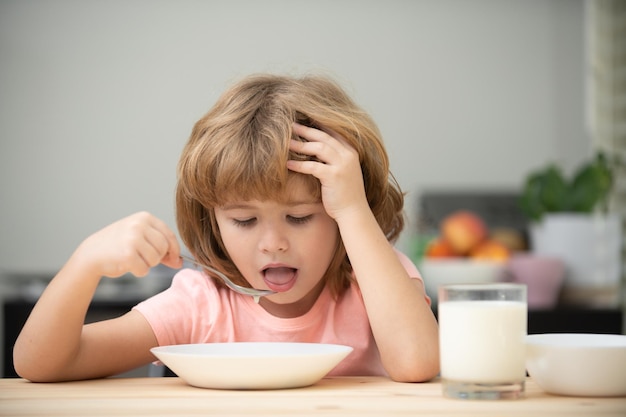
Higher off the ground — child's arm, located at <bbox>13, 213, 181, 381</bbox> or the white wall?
the white wall

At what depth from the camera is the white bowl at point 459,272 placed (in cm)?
246

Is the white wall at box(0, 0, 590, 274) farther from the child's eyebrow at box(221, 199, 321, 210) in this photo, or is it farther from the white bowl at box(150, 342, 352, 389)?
the white bowl at box(150, 342, 352, 389)

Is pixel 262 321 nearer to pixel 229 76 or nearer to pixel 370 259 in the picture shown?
pixel 370 259

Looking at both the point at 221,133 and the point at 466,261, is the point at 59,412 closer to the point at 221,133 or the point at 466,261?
the point at 221,133

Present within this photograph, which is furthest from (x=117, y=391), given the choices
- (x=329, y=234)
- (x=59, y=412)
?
(x=329, y=234)

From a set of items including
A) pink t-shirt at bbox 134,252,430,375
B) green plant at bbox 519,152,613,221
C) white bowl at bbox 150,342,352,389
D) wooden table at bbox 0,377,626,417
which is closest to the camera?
wooden table at bbox 0,377,626,417

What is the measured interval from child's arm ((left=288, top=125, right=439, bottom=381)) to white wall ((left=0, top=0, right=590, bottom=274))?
2.89 m

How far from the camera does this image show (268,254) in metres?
1.21

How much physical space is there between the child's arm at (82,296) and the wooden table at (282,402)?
0.24ft

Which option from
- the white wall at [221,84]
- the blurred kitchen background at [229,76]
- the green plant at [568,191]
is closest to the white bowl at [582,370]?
the green plant at [568,191]

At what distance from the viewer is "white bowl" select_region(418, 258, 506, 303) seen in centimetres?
246

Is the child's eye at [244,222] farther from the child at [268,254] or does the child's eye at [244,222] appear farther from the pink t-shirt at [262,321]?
the pink t-shirt at [262,321]

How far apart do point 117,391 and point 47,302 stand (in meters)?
0.21

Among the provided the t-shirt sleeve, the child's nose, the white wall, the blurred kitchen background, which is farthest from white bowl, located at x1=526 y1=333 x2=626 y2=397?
the white wall
